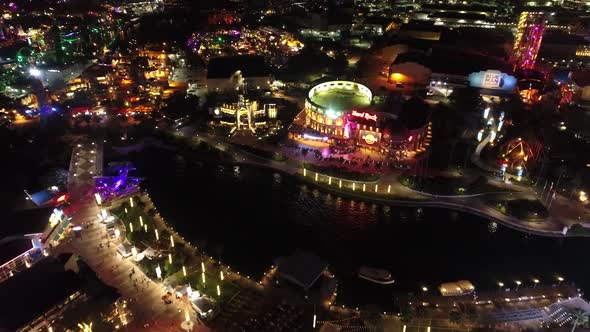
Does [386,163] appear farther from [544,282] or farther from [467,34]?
[467,34]

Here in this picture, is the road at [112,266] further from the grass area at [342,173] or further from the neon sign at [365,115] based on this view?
the neon sign at [365,115]

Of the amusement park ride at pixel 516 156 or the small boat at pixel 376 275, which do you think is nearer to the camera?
the small boat at pixel 376 275

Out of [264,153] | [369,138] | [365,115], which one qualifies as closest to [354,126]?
[365,115]

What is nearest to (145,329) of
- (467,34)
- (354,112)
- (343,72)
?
(354,112)

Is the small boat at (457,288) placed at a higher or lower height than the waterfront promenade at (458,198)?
lower

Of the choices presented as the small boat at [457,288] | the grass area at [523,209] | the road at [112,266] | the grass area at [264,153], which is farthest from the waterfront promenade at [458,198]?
the road at [112,266]

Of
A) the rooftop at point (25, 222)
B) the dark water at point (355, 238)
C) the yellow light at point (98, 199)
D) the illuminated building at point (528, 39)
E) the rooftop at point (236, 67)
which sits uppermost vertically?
the illuminated building at point (528, 39)

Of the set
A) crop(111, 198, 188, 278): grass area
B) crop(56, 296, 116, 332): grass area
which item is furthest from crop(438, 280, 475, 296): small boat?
crop(56, 296, 116, 332): grass area

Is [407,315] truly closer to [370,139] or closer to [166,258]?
[166,258]
